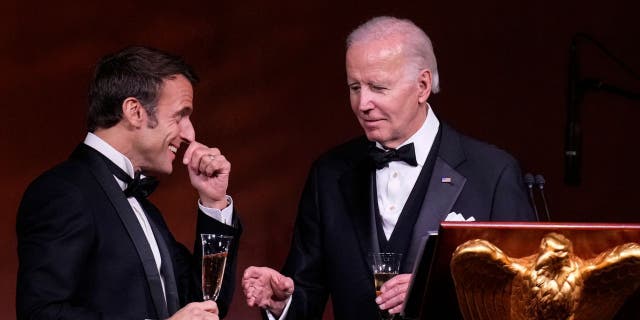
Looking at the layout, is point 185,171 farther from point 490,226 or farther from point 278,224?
point 490,226

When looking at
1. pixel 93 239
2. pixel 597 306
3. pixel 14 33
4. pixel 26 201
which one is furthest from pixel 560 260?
pixel 14 33

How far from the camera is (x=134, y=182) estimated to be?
2.79m

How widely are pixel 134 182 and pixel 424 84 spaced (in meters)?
0.98

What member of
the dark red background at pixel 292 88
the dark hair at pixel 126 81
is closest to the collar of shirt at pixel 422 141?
the dark hair at pixel 126 81

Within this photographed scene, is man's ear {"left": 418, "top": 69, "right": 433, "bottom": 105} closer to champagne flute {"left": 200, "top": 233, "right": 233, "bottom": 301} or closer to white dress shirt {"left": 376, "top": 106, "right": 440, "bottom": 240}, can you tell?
white dress shirt {"left": 376, "top": 106, "right": 440, "bottom": 240}

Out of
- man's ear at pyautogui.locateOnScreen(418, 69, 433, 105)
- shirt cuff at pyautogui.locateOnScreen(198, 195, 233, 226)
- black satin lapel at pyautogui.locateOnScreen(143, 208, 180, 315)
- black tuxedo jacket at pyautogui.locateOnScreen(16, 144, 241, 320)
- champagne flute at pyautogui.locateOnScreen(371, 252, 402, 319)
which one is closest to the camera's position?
black tuxedo jacket at pyautogui.locateOnScreen(16, 144, 241, 320)

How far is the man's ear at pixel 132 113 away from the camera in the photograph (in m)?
2.82

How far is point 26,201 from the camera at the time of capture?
2545 mm

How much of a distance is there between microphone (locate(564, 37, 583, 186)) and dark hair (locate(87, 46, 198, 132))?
2.04 metres

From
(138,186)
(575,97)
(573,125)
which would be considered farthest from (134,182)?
(575,97)

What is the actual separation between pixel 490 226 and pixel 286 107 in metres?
2.67

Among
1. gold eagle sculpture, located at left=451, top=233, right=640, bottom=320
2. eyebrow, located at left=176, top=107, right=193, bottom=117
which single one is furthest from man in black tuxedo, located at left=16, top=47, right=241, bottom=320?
gold eagle sculpture, located at left=451, top=233, right=640, bottom=320

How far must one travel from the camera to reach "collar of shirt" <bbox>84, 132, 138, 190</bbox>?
9.06ft

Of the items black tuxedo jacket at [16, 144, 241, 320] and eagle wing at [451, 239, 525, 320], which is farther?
black tuxedo jacket at [16, 144, 241, 320]
